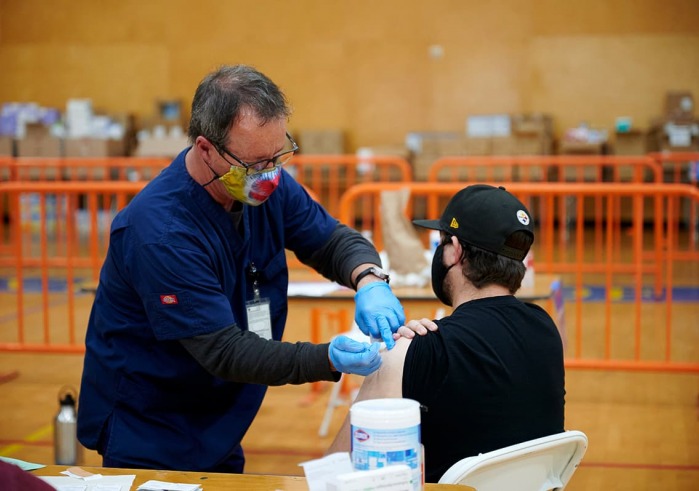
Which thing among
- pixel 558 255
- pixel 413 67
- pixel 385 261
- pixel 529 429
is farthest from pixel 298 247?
pixel 413 67

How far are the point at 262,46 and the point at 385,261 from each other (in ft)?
32.8

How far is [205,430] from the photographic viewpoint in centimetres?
→ 235

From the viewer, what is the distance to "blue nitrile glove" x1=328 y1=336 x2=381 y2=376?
197 centimetres

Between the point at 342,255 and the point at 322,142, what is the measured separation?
36.7ft

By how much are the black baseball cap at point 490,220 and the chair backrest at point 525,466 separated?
1.55 feet

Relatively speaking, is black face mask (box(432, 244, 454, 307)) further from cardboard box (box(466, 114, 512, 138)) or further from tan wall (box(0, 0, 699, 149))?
tan wall (box(0, 0, 699, 149))

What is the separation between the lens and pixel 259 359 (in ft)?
6.81

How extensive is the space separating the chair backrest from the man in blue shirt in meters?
0.30

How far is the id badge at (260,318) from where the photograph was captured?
2.41m

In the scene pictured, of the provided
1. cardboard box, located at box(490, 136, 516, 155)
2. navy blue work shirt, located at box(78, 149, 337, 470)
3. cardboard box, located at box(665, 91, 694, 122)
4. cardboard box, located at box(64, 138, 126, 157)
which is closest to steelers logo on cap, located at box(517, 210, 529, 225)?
navy blue work shirt, located at box(78, 149, 337, 470)

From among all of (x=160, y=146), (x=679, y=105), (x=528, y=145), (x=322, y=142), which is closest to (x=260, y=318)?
(x=528, y=145)

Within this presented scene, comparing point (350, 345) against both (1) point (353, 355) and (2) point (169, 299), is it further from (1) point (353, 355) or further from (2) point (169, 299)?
(2) point (169, 299)

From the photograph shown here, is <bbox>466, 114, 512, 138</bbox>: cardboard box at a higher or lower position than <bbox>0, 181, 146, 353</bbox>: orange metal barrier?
higher

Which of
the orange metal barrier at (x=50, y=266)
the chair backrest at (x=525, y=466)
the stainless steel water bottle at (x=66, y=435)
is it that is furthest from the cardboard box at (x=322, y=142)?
the chair backrest at (x=525, y=466)
